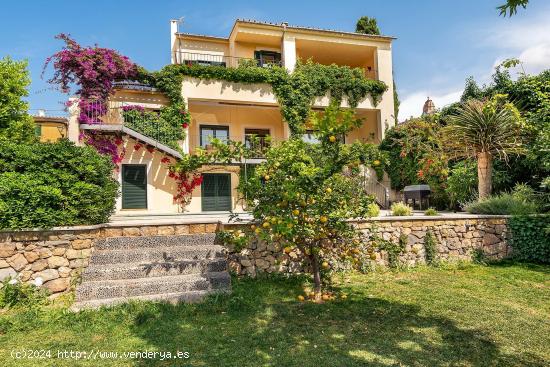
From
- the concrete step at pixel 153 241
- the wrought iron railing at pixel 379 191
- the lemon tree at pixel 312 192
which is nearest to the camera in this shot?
the lemon tree at pixel 312 192

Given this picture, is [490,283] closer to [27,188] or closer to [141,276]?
[141,276]

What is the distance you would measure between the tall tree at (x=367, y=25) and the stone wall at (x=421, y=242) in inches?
584

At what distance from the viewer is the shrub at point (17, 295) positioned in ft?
17.5

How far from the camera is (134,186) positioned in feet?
46.8

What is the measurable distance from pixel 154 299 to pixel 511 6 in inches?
229

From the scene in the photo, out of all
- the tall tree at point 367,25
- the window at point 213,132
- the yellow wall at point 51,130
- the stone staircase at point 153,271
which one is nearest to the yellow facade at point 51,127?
the yellow wall at point 51,130

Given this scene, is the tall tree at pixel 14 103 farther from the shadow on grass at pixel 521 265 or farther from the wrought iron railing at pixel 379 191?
the shadow on grass at pixel 521 265

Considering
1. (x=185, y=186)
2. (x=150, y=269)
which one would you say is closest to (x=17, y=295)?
(x=150, y=269)

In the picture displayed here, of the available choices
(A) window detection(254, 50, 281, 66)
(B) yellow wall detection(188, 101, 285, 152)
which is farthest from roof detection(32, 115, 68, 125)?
(A) window detection(254, 50, 281, 66)

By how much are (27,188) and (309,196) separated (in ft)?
15.8

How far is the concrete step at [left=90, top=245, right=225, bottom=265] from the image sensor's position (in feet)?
19.9

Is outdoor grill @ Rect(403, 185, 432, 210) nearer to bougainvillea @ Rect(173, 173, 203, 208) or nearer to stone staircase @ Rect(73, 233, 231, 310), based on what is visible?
bougainvillea @ Rect(173, 173, 203, 208)

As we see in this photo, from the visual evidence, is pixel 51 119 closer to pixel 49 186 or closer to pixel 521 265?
pixel 49 186

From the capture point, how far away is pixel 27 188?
555cm
